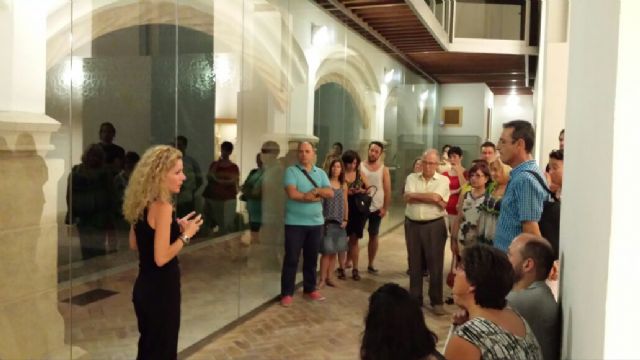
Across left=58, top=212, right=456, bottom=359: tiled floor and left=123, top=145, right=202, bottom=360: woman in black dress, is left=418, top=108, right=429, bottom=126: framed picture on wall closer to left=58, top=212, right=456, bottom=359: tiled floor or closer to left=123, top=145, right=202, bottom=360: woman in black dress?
left=58, top=212, right=456, bottom=359: tiled floor

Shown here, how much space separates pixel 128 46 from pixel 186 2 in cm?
78

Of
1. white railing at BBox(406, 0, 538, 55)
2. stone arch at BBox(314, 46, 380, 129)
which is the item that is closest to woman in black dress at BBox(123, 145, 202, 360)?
stone arch at BBox(314, 46, 380, 129)

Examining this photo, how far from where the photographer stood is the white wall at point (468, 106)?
1681 centimetres

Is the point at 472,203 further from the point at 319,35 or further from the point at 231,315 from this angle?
the point at 319,35

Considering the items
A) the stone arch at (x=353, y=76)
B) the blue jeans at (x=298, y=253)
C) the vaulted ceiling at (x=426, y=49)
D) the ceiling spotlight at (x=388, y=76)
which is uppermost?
the vaulted ceiling at (x=426, y=49)

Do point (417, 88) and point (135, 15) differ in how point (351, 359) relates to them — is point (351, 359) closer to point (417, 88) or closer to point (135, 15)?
point (135, 15)

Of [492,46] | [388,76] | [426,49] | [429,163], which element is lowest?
[429,163]

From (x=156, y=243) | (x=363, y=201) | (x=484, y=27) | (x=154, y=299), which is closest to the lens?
(x=156, y=243)

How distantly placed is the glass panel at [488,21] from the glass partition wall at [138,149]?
22.7ft

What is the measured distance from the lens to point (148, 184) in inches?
126

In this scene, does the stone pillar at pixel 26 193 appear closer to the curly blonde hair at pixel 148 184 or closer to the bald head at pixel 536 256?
the curly blonde hair at pixel 148 184

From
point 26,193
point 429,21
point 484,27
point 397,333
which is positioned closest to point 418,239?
point 26,193

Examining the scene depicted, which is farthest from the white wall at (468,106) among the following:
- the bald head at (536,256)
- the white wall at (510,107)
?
the bald head at (536,256)

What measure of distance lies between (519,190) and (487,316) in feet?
4.16
